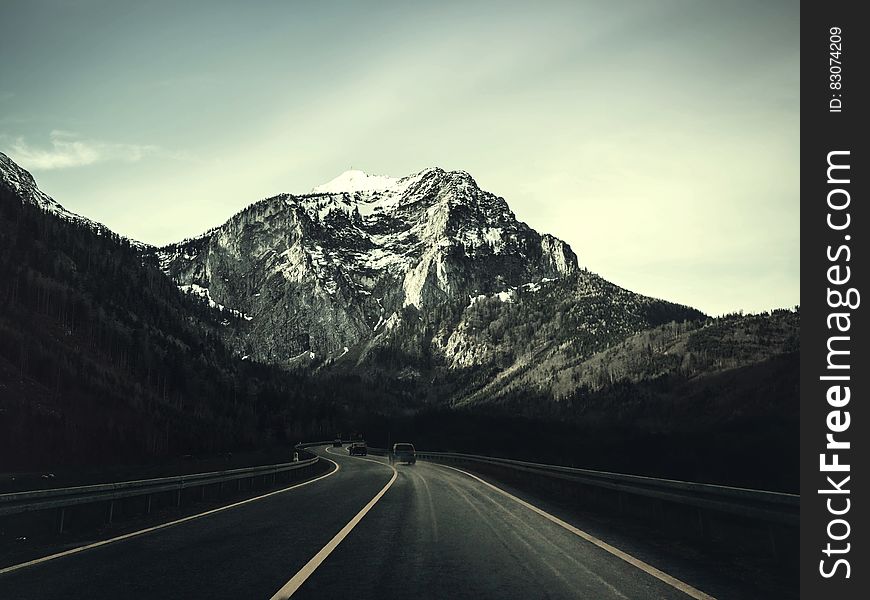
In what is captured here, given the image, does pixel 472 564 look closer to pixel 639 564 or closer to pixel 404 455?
pixel 639 564

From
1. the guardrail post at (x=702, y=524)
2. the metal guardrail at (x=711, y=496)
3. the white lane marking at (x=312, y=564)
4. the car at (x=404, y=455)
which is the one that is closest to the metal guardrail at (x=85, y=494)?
the white lane marking at (x=312, y=564)

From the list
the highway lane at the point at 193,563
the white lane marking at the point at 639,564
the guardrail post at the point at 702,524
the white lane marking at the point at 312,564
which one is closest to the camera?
the white lane marking at the point at 312,564

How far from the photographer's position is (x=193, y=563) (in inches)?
351

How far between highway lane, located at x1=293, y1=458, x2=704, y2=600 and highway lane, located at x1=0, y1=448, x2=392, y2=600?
627mm

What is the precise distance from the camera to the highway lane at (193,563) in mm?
7340

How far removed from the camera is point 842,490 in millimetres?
8711

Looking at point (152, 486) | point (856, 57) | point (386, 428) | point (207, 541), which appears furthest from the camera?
point (386, 428)

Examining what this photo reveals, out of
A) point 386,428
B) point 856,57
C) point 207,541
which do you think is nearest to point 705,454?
point 856,57

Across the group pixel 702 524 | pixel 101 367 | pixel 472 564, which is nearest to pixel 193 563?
pixel 472 564

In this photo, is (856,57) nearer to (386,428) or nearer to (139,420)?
(139,420)

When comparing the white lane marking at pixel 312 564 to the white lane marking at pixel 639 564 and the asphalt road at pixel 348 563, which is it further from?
the white lane marking at pixel 639 564

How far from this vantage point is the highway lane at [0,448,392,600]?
24.1 feet

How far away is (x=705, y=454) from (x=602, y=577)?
157 ft

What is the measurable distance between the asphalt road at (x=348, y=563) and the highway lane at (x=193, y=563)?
0.05 feet
